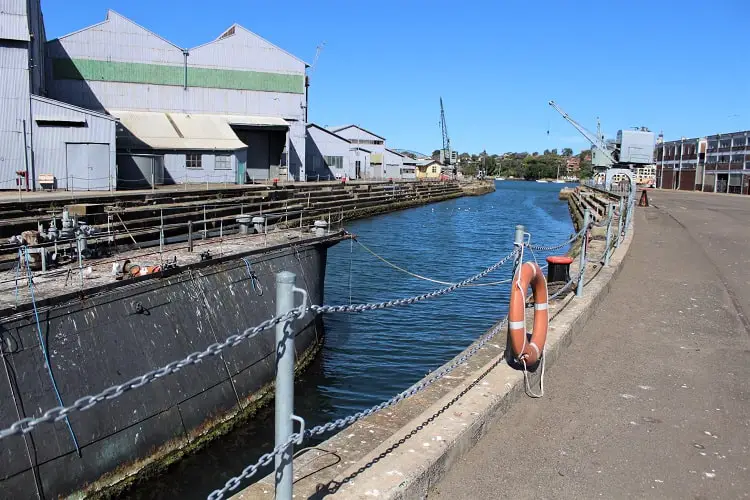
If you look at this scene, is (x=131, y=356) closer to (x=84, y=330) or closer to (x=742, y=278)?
(x=84, y=330)

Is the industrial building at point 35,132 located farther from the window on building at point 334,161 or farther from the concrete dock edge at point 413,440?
the window on building at point 334,161

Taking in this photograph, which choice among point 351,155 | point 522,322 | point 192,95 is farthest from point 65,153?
point 351,155

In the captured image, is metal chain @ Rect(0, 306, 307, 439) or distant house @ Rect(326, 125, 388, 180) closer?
metal chain @ Rect(0, 306, 307, 439)

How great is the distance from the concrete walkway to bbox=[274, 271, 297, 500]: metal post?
Result: 148 centimetres

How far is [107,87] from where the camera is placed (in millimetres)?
43656

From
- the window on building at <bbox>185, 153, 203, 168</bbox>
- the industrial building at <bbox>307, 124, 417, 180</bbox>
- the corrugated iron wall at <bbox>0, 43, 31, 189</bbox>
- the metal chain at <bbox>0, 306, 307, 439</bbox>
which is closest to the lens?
the metal chain at <bbox>0, 306, 307, 439</bbox>

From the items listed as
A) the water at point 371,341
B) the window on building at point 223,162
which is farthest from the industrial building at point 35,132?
the water at point 371,341

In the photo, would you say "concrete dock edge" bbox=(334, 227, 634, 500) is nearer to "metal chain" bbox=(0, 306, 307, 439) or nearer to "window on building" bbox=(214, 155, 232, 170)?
"metal chain" bbox=(0, 306, 307, 439)

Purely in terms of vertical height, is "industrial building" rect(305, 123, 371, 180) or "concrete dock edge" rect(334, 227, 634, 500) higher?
"industrial building" rect(305, 123, 371, 180)

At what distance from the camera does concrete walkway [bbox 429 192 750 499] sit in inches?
178

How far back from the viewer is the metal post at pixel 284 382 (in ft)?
9.71

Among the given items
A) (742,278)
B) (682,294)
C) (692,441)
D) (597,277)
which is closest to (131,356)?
(692,441)

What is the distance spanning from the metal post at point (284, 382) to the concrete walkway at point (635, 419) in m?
1.48

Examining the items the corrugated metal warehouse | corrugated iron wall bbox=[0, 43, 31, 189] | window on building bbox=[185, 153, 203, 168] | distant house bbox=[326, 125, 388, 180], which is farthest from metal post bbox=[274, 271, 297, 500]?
distant house bbox=[326, 125, 388, 180]
